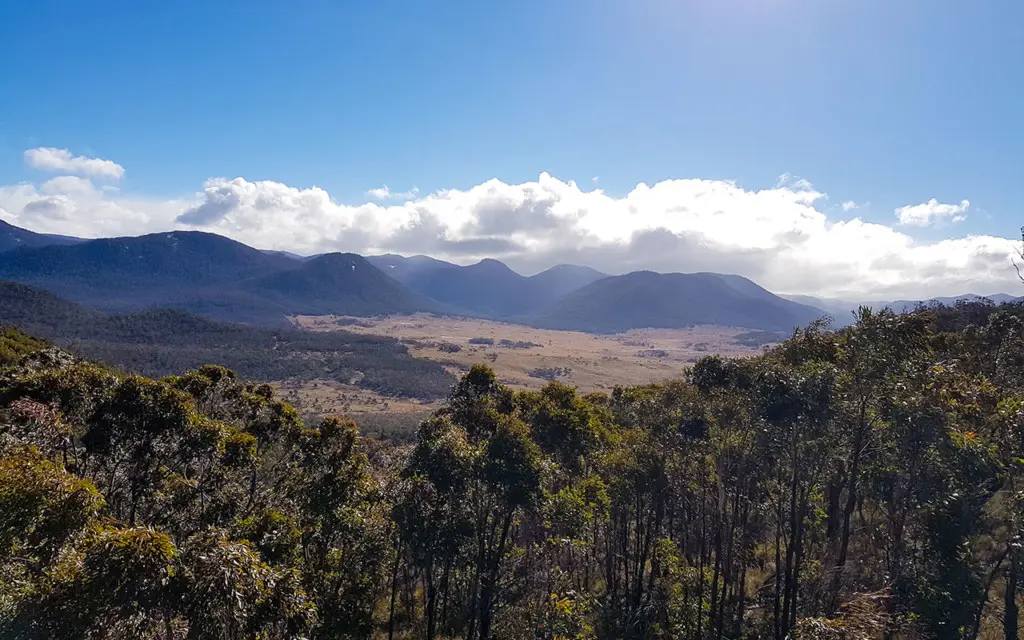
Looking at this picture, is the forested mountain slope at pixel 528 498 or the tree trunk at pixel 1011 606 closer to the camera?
the forested mountain slope at pixel 528 498

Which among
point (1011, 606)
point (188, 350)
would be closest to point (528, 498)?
point (1011, 606)

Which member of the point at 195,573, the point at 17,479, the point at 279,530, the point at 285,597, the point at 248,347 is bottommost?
the point at 248,347

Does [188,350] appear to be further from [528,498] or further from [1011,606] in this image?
[1011,606]

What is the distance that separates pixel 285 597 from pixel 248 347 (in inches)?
7994

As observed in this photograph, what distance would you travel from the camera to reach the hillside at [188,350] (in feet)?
462

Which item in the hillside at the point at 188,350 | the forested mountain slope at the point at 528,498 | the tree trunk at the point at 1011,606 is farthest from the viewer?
the hillside at the point at 188,350

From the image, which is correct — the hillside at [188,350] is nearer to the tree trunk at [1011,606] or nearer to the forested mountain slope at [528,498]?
the forested mountain slope at [528,498]

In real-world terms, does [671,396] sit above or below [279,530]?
above

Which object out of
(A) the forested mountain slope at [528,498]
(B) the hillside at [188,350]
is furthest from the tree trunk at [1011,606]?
(B) the hillside at [188,350]

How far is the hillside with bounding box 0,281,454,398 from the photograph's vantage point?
14075 centimetres

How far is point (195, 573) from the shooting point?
8.14 metres

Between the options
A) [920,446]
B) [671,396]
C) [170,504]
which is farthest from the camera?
[671,396]

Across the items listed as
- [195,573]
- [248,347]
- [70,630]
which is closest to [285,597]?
[195,573]

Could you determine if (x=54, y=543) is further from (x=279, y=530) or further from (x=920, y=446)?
(x=920, y=446)
